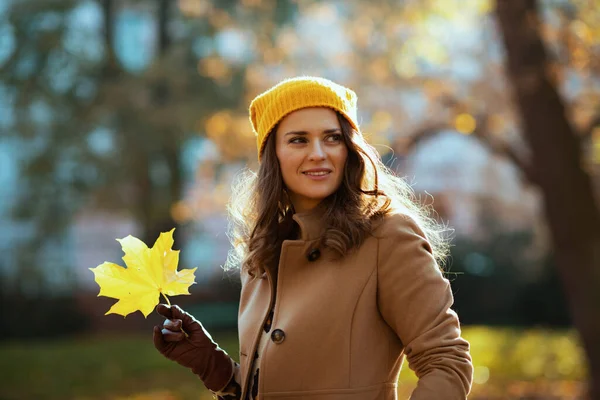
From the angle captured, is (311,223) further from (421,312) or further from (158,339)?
(158,339)

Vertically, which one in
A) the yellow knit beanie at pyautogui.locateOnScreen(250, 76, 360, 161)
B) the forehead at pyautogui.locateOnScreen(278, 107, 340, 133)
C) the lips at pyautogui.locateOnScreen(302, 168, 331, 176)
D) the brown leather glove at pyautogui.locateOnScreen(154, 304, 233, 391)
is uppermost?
the yellow knit beanie at pyautogui.locateOnScreen(250, 76, 360, 161)

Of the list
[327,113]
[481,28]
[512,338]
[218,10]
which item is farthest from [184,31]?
[327,113]

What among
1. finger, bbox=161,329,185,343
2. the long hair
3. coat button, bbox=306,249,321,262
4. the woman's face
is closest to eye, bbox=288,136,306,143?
the woman's face

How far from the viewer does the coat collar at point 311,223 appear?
256 centimetres

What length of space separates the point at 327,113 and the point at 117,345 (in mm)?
Answer: 12428

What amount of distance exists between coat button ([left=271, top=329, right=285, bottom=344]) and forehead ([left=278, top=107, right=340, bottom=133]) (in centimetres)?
63

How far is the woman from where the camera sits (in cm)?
234

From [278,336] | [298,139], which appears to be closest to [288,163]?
[298,139]

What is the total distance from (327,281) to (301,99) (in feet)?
1.91

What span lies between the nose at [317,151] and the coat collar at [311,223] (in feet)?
0.57

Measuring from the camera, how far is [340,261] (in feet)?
8.09

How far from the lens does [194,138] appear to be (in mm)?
15875

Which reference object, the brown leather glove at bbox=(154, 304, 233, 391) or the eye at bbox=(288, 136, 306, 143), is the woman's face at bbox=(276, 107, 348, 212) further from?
the brown leather glove at bbox=(154, 304, 233, 391)

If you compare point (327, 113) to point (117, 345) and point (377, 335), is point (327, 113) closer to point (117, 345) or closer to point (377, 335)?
point (377, 335)
